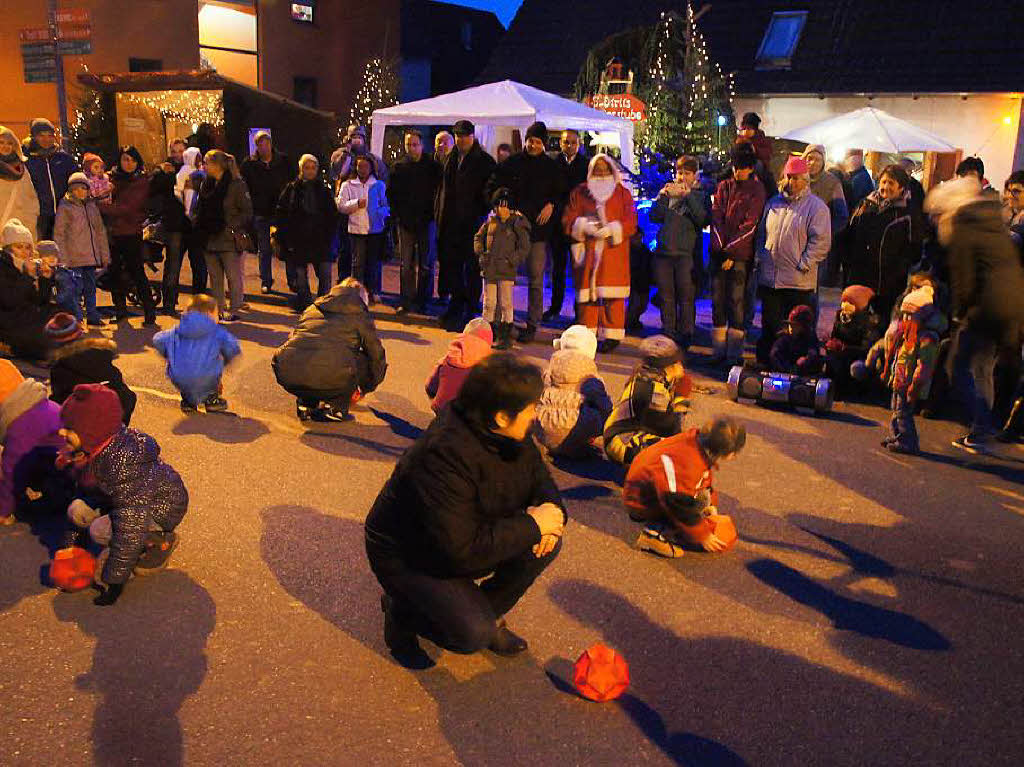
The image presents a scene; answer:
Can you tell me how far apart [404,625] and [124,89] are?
66.5ft

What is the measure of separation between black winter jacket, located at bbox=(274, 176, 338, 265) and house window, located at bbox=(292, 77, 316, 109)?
75.4 feet

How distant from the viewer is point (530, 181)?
34.8 ft

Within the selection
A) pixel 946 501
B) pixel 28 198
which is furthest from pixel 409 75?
pixel 946 501

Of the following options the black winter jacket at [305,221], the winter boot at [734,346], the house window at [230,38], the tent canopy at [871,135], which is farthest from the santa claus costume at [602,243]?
the house window at [230,38]

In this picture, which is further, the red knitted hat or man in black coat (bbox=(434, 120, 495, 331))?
man in black coat (bbox=(434, 120, 495, 331))

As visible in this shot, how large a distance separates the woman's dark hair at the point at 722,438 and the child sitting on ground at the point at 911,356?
108 inches

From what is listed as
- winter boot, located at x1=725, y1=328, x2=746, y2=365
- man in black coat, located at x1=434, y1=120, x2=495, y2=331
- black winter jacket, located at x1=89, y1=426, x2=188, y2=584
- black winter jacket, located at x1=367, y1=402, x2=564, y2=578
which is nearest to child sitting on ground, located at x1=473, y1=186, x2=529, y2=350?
man in black coat, located at x1=434, y1=120, x2=495, y2=331

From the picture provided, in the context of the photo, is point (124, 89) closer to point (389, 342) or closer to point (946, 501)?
point (389, 342)

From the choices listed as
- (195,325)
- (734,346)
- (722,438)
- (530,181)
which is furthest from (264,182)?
(722,438)

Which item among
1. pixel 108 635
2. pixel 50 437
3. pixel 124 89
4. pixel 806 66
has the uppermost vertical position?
pixel 806 66

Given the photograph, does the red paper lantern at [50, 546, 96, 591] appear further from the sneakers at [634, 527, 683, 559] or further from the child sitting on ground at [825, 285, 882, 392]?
the child sitting on ground at [825, 285, 882, 392]

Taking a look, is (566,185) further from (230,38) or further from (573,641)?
(230,38)

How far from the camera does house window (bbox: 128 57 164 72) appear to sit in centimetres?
2784

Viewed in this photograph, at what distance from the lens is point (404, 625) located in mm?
4172
